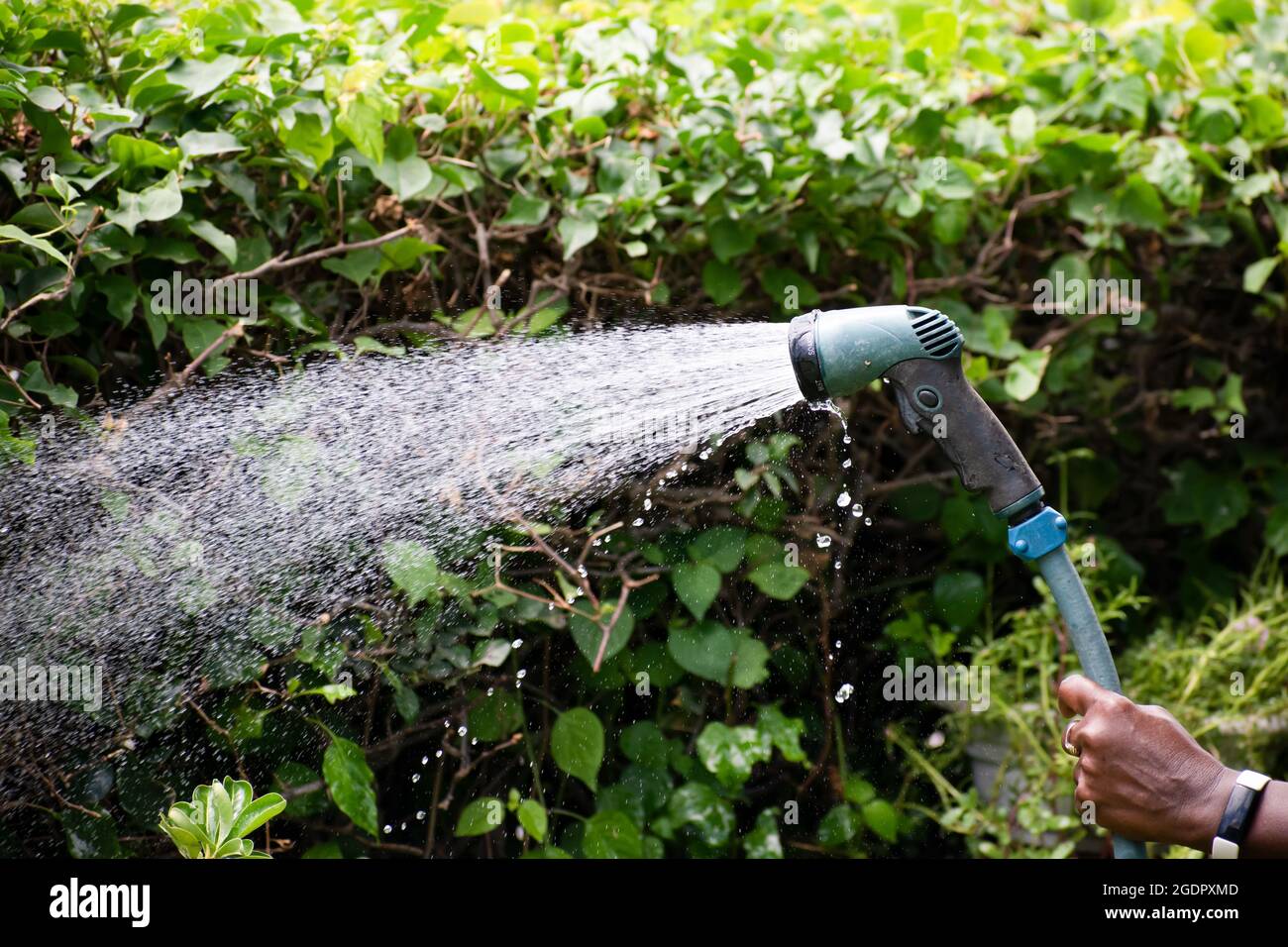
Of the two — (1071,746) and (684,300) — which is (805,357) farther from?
(684,300)

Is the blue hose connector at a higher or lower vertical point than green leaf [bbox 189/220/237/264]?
lower

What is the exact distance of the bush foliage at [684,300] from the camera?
216 centimetres

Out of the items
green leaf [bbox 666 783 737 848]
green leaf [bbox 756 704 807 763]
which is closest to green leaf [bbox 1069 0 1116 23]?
green leaf [bbox 756 704 807 763]

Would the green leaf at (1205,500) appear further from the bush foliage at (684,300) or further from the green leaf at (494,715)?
the green leaf at (494,715)

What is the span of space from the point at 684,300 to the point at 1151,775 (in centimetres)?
148

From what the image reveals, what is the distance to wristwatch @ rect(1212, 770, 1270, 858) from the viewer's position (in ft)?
5.06

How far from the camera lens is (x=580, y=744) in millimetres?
2357

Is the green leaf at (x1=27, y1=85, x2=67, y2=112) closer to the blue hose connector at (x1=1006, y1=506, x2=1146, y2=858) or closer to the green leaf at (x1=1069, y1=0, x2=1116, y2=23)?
the blue hose connector at (x1=1006, y1=506, x2=1146, y2=858)

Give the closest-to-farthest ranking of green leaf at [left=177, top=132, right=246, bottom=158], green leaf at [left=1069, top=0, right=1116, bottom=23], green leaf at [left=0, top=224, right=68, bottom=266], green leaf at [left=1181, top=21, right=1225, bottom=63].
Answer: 1. green leaf at [left=0, top=224, right=68, bottom=266]
2. green leaf at [left=177, top=132, right=246, bottom=158]
3. green leaf at [left=1181, top=21, right=1225, bottom=63]
4. green leaf at [left=1069, top=0, right=1116, bottom=23]

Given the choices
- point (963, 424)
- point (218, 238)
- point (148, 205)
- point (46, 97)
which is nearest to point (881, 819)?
point (963, 424)

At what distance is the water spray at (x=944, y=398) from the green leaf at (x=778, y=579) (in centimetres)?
81

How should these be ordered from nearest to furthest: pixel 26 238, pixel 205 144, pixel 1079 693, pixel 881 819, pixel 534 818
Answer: pixel 1079 693
pixel 26 238
pixel 205 144
pixel 534 818
pixel 881 819

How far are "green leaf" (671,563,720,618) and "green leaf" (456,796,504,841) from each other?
1.84 feet

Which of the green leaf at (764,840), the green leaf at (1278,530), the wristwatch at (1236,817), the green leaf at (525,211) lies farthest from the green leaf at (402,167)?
the green leaf at (1278,530)
